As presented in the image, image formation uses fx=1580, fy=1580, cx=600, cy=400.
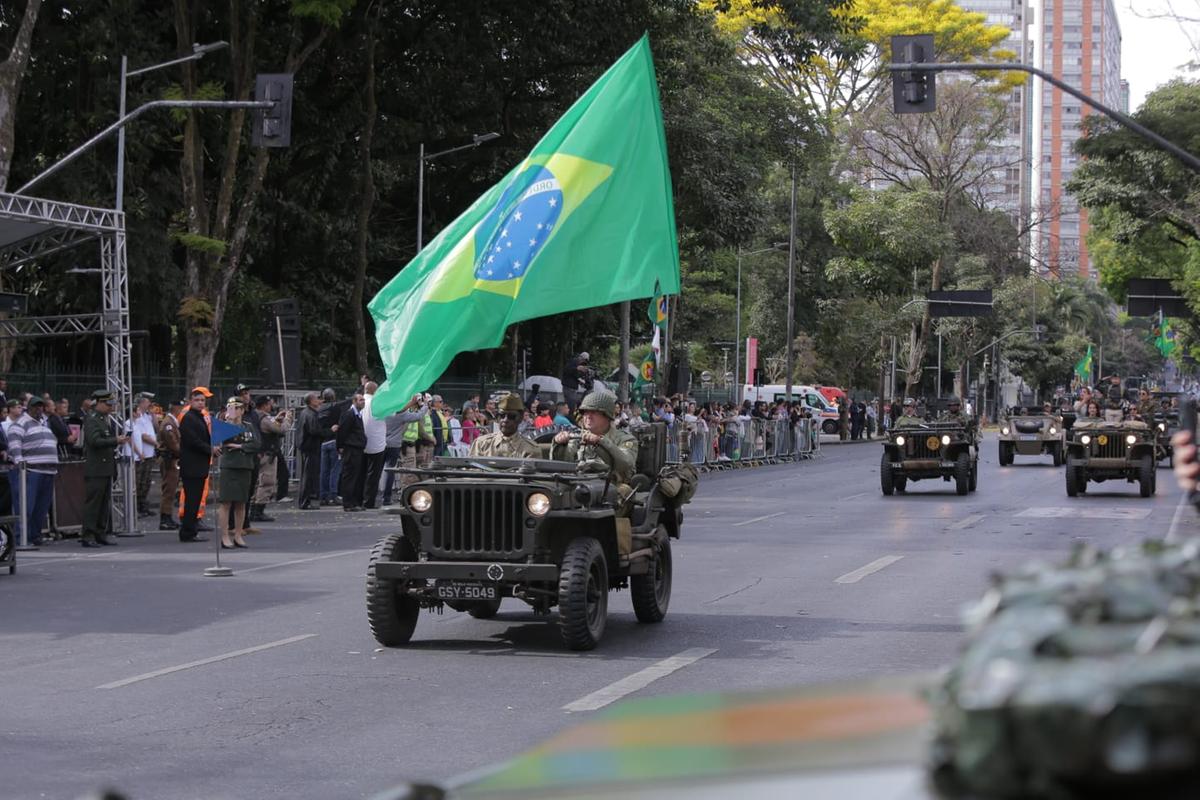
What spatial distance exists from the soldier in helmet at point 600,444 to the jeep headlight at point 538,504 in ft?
2.18

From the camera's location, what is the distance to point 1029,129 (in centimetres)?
19062

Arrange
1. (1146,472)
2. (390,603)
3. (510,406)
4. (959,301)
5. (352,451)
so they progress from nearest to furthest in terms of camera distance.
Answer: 1. (390,603)
2. (510,406)
3. (352,451)
4. (1146,472)
5. (959,301)

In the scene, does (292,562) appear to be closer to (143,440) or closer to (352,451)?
(143,440)

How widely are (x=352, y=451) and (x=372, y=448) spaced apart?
1.05 feet

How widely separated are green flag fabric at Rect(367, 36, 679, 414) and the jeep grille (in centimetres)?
131

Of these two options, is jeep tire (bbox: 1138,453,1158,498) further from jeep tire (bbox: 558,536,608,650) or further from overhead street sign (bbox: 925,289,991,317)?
overhead street sign (bbox: 925,289,991,317)

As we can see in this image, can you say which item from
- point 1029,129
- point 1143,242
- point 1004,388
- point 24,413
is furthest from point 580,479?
point 1029,129

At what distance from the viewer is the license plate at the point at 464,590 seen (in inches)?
433

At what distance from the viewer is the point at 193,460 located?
Result: 67.1ft

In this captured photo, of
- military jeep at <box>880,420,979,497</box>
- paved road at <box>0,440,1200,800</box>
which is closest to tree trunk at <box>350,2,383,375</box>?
military jeep at <box>880,420,979,497</box>

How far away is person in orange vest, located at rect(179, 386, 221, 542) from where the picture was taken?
20.5m

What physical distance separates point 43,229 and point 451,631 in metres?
12.4

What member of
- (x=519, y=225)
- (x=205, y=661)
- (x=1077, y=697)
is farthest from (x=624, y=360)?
(x=1077, y=697)

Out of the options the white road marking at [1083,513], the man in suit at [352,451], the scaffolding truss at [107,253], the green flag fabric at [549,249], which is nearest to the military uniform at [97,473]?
the scaffolding truss at [107,253]
